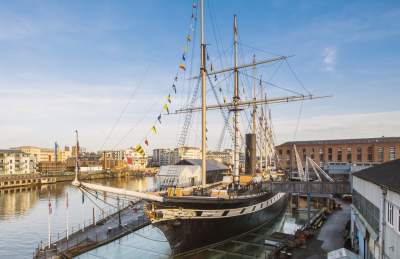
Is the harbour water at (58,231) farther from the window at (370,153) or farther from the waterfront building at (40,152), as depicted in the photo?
the waterfront building at (40,152)

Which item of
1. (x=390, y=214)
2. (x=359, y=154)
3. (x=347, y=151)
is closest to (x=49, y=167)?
(x=347, y=151)

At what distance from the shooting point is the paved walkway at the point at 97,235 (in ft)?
69.3

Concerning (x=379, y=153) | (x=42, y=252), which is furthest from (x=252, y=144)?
(x=379, y=153)

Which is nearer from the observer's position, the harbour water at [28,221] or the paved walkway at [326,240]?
the paved walkway at [326,240]

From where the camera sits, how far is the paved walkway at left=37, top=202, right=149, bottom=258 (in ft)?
69.3

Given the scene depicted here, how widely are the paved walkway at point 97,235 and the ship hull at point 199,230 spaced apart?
5.31m

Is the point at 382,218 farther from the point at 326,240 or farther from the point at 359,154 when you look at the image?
the point at 359,154

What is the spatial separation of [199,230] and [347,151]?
6719 cm

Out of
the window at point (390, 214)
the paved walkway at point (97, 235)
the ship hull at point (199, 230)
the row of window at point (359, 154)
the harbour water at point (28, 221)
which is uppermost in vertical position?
the window at point (390, 214)

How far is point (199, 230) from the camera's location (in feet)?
67.4

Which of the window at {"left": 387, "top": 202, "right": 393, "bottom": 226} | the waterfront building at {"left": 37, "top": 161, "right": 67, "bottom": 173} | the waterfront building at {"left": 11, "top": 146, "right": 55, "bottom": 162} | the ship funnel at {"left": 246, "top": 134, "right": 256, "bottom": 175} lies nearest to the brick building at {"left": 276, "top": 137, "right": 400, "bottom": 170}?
the ship funnel at {"left": 246, "top": 134, "right": 256, "bottom": 175}

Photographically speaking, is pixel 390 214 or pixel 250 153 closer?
pixel 390 214

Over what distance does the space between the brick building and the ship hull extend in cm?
5067

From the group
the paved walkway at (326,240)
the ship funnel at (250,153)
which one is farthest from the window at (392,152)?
the ship funnel at (250,153)
